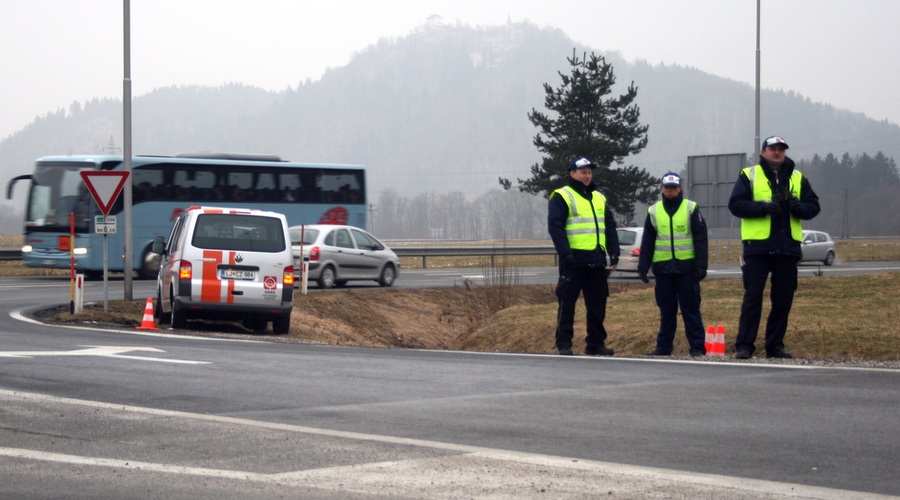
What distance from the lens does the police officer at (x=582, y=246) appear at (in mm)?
11938

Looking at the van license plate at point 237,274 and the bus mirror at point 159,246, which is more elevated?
the bus mirror at point 159,246

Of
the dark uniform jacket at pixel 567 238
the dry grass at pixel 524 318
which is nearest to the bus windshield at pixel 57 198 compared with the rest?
the dry grass at pixel 524 318

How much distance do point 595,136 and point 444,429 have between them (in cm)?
5828

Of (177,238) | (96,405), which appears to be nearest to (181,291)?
(177,238)

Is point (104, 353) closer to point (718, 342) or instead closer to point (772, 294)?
point (718, 342)

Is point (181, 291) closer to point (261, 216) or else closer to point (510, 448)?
point (261, 216)

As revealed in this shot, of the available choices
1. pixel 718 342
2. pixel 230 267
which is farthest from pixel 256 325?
pixel 718 342

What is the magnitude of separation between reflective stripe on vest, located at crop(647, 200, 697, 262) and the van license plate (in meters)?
6.67

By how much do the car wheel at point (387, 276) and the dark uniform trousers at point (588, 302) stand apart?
18.1m

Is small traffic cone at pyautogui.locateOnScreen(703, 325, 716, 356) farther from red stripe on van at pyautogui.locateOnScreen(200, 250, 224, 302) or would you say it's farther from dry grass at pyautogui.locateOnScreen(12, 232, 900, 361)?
red stripe on van at pyautogui.locateOnScreen(200, 250, 224, 302)

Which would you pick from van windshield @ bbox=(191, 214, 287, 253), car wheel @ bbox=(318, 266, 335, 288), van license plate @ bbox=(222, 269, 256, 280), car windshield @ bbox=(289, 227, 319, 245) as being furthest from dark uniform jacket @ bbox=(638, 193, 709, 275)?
car windshield @ bbox=(289, 227, 319, 245)

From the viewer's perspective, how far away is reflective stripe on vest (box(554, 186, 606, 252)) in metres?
12.0

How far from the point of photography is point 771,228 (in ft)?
36.3

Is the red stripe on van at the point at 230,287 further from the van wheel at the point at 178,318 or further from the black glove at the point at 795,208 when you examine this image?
the black glove at the point at 795,208
